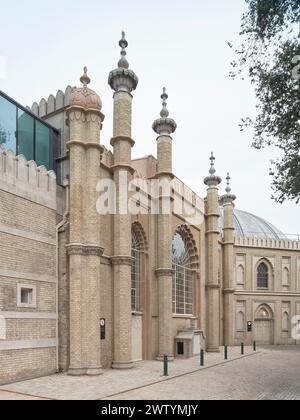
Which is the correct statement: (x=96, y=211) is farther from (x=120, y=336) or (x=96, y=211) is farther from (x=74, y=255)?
(x=120, y=336)

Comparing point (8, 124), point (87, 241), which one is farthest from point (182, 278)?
point (8, 124)

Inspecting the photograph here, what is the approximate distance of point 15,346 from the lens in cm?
1504

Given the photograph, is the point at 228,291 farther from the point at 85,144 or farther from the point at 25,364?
the point at 25,364

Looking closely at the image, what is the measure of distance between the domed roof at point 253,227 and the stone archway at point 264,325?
8026 millimetres

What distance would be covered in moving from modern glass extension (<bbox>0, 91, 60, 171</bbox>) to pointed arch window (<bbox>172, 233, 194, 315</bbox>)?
429 inches

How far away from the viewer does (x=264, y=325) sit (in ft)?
130

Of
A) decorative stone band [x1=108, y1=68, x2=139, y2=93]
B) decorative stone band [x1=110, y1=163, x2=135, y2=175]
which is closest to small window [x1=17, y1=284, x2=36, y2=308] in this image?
decorative stone band [x1=110, y1=163, x2=135, y2=175]

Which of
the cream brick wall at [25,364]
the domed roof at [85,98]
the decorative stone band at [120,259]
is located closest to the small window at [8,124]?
the domed roof at [85,98]

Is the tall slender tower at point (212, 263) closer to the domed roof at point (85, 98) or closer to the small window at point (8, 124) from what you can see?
the domed roof at point (85, 98)

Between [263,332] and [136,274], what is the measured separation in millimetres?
20860

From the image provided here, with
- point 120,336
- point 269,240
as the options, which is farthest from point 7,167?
point 269,240

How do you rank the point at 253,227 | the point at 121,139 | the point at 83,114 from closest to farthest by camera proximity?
the point at 83,114 → the point at 121,139 → the point at 253,227

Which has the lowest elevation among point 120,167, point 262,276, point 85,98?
point 262,276
